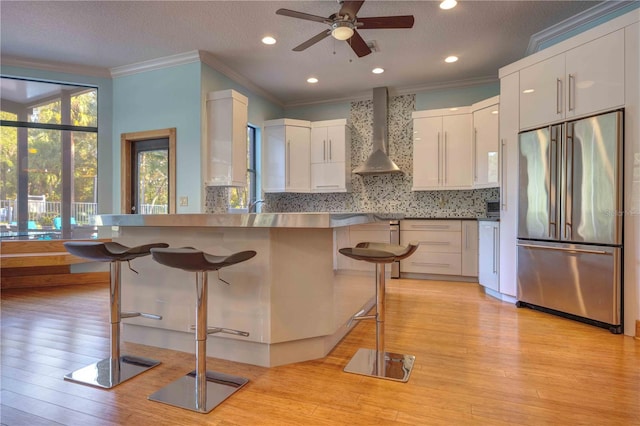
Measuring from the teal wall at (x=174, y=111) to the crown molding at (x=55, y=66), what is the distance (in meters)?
0.29

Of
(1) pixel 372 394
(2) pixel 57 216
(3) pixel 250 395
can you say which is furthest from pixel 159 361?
(2) pixel 57 216

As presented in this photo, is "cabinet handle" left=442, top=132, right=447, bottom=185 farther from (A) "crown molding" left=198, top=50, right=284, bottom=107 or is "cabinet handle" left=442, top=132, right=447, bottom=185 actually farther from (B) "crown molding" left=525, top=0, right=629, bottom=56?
(A) "crown molding" left=198, top=50, right=284, bottom=107

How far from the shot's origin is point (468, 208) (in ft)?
16.6

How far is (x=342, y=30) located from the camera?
270cm

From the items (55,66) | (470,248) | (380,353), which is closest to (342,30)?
(380,353)

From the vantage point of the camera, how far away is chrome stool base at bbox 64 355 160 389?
6.09ft

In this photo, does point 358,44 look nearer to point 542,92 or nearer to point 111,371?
point 542,92

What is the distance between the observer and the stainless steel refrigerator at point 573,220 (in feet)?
8.78

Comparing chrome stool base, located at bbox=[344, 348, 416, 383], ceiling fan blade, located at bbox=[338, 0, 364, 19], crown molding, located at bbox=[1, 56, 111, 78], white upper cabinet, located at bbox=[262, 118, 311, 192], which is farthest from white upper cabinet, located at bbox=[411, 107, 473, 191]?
crown molding, located at bbox=[1, 56, 111, 78]

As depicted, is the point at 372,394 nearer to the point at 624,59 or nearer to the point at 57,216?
the point at 624,59

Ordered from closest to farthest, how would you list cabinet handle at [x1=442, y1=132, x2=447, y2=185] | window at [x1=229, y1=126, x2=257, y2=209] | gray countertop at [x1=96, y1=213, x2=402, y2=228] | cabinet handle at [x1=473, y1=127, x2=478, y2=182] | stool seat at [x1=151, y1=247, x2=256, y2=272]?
stool seat at [x1=151, y1=247, x2=256, y2=272], gray countertop at [x1=96, y1=213, x2=402, y2=228], cabinet handle at [x1=473, y1=127, x2=478, y2=182], cabinet handle at [x1=442, y1=132, x2=447, y2=185], window at [x1=229, y1=126, x2=257, y2=209]

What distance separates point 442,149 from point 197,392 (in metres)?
4.33

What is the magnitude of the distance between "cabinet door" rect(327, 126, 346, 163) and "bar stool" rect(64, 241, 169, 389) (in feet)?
12.3

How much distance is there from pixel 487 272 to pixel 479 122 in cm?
194
